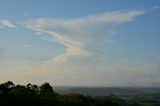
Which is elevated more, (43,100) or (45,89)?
(45,89)

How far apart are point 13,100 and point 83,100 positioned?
67.8ft

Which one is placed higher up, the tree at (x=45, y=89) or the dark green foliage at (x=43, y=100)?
the tree at (x=45, y=89)

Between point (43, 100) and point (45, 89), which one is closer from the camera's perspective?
point (43, 100)

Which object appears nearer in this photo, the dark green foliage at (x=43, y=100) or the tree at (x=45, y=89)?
the dark green foliage at (x=43, y=100)

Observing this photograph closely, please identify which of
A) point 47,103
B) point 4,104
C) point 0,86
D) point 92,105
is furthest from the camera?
point 0,86

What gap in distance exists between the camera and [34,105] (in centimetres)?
8144

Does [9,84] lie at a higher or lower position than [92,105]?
higher

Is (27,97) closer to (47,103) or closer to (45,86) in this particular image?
(47,103)

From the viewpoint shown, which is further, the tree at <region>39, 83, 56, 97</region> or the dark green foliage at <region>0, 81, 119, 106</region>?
the tree at <region>39, 83, 56, 97</region>

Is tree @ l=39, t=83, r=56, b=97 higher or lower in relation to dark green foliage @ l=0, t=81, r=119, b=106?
higher

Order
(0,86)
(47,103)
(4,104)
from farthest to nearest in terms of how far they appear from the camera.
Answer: (0,86)
(47,103)
(4,104)

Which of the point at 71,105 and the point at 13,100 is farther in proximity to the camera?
the point at 71,105

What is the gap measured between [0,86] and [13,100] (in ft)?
108

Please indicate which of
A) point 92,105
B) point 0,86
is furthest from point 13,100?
point 0,86
